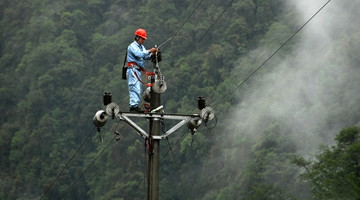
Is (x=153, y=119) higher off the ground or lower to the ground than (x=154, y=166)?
higher

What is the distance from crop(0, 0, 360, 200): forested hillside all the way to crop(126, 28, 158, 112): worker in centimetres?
5466

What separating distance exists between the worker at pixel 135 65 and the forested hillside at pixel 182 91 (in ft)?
179

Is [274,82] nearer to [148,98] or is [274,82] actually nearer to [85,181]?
[85,181]

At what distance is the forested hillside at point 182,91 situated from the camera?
78938 mm

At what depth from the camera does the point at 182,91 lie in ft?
309

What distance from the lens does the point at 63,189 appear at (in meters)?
88.4

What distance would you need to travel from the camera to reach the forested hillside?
78938 mm

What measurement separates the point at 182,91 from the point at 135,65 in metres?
82.4

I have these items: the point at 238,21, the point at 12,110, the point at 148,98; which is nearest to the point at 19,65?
the point at 12,110

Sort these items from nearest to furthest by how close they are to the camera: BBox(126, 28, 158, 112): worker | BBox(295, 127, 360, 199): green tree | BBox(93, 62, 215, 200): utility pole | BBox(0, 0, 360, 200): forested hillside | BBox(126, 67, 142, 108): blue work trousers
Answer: BBox(93, 62, 215, 200): utility pole, BBox(126, 28, 158, 112): worker, BBox(126, 67, 142, 108): blue work trousers, BBox(295, 127, 360, 199): green tree, BBox(0, 0, 360, 200): forested hillside

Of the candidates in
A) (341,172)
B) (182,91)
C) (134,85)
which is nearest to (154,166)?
(134,85)

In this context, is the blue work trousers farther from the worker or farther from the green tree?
the green tree

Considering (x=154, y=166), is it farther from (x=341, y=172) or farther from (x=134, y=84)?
(x=341, y=172)

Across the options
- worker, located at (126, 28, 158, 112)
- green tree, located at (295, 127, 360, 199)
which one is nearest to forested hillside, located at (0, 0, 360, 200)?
green tree, located at (295, 127, 360, 199)
